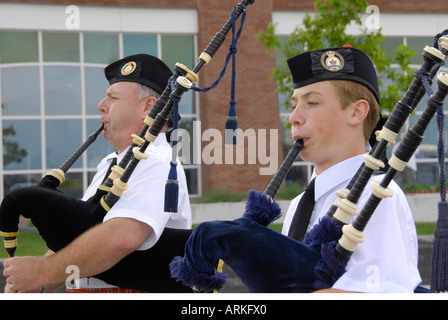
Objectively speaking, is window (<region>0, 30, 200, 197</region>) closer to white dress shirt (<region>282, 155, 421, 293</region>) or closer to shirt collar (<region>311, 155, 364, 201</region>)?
shirt collar (<region>311, 155, 364, 201</region>)

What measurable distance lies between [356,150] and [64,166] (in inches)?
39.7

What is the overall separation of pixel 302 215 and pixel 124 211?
588 mm

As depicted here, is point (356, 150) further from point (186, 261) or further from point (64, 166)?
point (64, 166)

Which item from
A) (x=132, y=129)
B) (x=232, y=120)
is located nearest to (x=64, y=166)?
(x=132, y=129)

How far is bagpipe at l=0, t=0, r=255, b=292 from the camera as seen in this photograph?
1593mm

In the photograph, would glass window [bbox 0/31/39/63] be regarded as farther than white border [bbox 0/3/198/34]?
Yes

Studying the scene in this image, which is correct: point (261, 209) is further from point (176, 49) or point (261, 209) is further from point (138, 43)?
point (138, 43)

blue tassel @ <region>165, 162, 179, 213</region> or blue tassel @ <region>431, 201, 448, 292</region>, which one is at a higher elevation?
blue tassel @ <region>165, 162, 179, 213</region>

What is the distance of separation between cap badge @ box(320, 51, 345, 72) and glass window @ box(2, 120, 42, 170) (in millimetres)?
8251

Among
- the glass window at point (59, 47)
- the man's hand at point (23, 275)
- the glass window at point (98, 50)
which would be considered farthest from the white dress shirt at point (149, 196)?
the glass window at point (59, 47)

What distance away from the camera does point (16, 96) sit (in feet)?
30.2

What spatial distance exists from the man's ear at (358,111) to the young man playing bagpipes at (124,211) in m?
0.72

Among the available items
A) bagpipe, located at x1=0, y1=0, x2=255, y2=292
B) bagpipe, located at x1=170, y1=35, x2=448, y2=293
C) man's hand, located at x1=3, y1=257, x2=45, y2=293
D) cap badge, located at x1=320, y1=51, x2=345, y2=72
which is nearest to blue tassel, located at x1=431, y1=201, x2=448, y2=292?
bagpipe, located at x1=170, y1=35, x2=448, y2=293

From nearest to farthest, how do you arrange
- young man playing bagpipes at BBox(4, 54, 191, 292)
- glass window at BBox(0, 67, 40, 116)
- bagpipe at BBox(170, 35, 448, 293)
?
bagpipe at BBox(170, 35, 448, 293), young man playing bagpipes at BBox(4, 54, 191, 292), glass window at BBox(0, 67, 40, 116)
